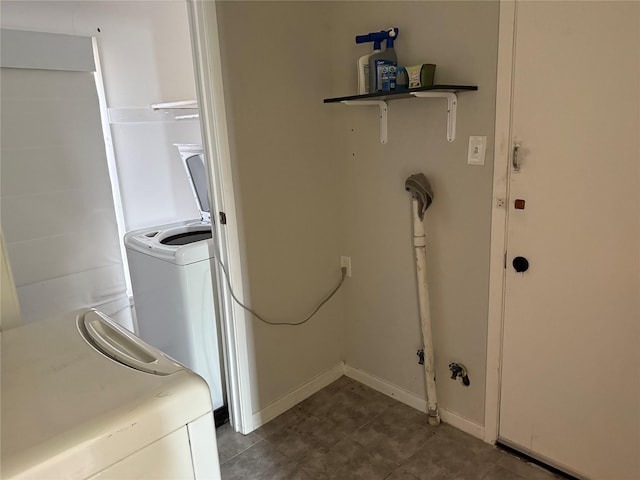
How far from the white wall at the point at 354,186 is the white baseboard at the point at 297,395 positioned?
38 millimetres

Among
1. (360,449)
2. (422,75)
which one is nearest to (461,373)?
(360,449)

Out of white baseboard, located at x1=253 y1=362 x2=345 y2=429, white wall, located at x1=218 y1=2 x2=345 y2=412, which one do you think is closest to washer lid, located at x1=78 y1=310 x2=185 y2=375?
white wall, located at x1=218 y1=2 x2=345 y2=412

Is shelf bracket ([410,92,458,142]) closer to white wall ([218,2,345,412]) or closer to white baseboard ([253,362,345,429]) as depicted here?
white wall ([218,2,345,412])

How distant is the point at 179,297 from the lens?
85.6 inches

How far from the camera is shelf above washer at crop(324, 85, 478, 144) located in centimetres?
176

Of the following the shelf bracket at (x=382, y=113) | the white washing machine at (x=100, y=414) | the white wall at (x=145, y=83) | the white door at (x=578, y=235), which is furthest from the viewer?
the white wall at (x=145, y=83)

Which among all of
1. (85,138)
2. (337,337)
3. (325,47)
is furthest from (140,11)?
(337,337)

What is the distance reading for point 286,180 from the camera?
7.27 feet

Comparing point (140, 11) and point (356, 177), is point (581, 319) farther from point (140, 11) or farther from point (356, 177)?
point (140, 11)

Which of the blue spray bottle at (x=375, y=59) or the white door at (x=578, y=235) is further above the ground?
the blue spray bottle at (x=375, y=59)

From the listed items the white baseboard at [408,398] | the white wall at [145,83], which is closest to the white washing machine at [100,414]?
the white baseboard at [408,398]

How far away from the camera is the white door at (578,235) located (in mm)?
1497

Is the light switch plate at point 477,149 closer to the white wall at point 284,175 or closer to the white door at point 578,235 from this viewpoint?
the white door at point 578,235

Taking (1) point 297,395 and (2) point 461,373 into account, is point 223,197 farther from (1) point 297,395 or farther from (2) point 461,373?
(2) point 461,373
